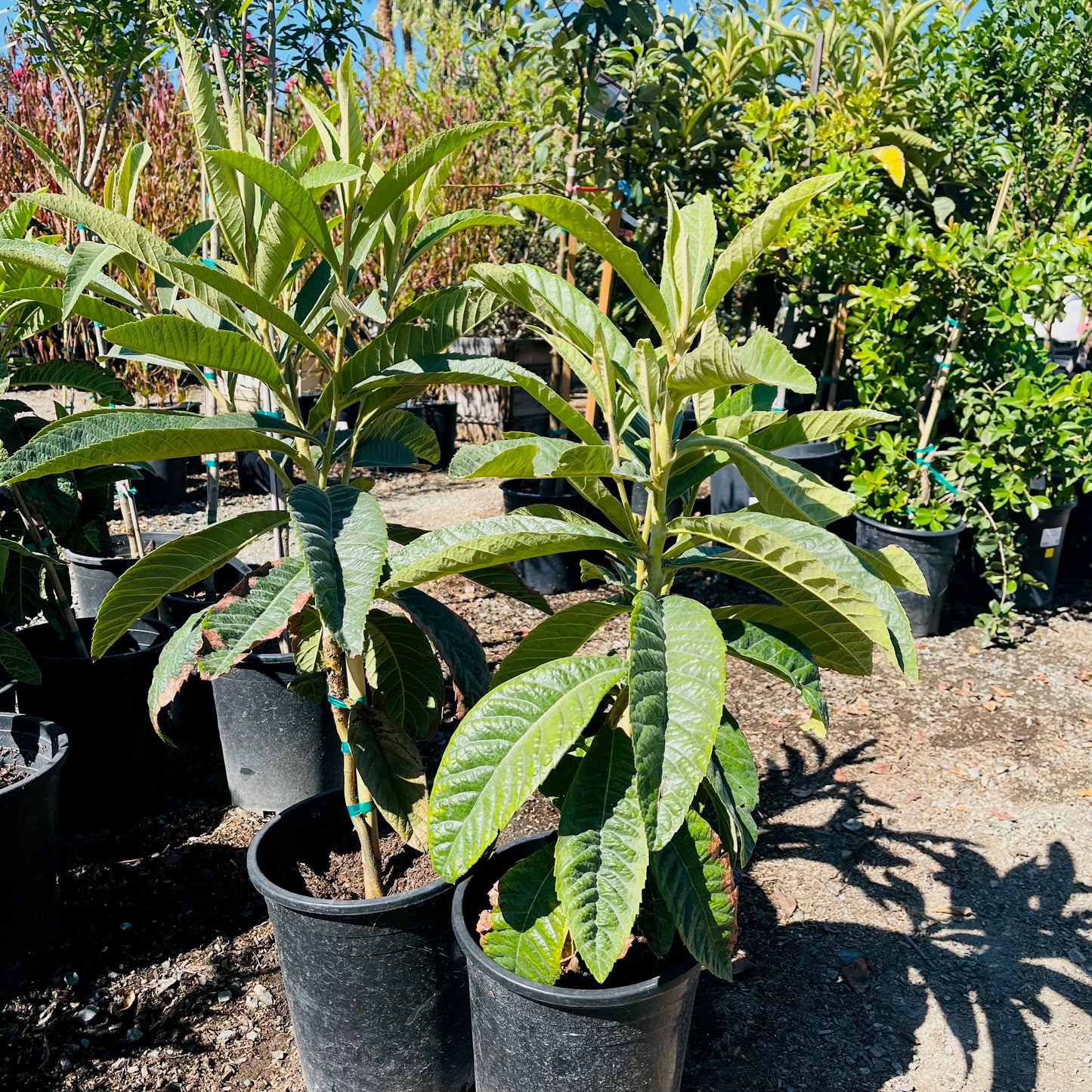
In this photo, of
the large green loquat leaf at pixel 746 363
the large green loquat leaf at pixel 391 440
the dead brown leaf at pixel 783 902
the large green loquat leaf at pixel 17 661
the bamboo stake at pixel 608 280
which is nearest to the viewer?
the large green loquat leaf at pixel 746 363

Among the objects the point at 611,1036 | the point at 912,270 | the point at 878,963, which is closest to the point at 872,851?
the point at 878,963

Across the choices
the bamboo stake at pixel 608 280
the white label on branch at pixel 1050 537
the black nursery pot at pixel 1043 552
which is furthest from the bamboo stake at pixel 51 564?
the white label on branch at pixel 1050 537

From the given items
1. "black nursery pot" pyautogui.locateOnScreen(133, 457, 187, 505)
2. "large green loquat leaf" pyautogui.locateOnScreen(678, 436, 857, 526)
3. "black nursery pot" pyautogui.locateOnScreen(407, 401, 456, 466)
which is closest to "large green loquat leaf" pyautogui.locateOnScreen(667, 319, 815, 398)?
"large green loquat leaf" pyautogui.locateOnScreen(678, 436, 857, 526)

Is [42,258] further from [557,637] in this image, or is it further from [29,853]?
[29,853]

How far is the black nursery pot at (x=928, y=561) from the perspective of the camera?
4.30 m

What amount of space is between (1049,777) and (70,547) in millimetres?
3443

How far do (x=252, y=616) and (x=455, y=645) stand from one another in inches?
15.7

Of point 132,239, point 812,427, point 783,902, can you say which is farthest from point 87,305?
point 783,902

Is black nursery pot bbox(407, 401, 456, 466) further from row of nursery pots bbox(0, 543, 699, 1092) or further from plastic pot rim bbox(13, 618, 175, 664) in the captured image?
row of nursery pots bbox(0, 543, 699, 1092)

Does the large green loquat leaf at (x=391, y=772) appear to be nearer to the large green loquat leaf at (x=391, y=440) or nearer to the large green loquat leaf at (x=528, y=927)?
the large green loquat leaf at (x=528, y=927)

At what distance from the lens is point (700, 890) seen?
155 centimetres

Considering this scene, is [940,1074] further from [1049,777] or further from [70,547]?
[70,547]

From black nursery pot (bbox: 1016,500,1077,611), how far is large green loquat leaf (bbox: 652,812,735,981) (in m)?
3.59

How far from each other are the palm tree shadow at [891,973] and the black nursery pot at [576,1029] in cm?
51
